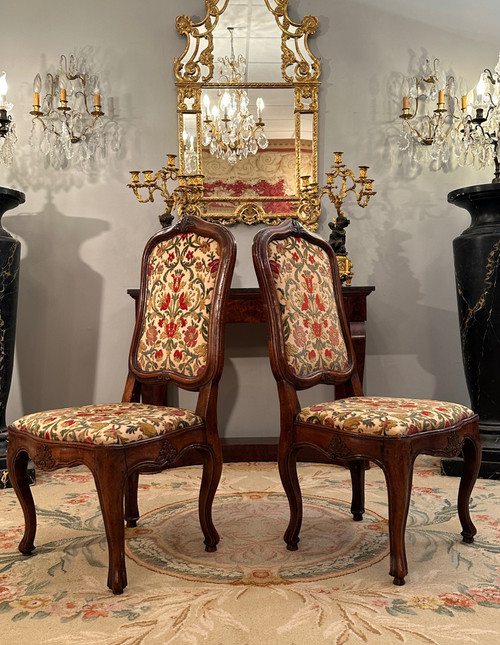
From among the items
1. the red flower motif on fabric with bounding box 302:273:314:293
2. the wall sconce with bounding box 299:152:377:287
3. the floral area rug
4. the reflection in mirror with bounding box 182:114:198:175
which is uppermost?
the reflection in mirror with bounding box 182:114:198:175

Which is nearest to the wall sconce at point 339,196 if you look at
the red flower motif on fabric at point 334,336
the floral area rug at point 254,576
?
the red flower motif on fabric at point 334,336

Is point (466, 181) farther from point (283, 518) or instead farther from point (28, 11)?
point (28, 11)

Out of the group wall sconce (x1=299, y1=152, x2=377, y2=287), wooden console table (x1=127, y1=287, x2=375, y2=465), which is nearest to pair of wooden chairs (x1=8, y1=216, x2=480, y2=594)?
wooden console table (x1=127, y1=287, x2=375, y2=465)

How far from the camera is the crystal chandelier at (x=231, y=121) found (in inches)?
153

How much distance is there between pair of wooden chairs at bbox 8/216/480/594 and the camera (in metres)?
1.97

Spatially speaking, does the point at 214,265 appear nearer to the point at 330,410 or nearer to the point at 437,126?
the point at 330,410

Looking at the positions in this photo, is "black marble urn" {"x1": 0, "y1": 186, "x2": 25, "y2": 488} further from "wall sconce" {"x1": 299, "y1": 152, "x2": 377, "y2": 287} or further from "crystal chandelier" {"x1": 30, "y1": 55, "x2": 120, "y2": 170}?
"wall sconce" {"x1": 299, "y1": 152, "x2": 377, "y2": 287}

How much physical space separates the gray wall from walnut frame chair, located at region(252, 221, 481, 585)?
4.71ft

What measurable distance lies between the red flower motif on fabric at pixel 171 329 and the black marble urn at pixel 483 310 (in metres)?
1.64

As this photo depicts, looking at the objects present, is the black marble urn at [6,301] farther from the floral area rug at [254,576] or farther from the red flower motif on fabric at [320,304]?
the red flower motif on fabric at [320,304]

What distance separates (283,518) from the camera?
265 centimetres

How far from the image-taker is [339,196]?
12.2ft

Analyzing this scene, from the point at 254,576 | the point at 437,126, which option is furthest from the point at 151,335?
the point at 437,126

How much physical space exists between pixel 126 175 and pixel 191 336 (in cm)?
191
